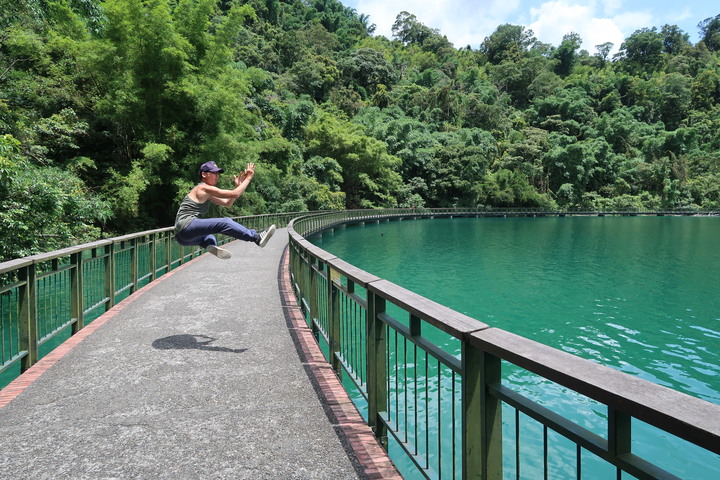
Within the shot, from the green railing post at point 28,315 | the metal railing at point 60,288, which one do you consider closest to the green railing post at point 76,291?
the metal railing at point 60,288

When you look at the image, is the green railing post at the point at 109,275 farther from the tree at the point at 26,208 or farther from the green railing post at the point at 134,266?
the tree at the point at 26,208

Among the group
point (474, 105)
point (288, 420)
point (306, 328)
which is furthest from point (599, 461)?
point (474, 105)

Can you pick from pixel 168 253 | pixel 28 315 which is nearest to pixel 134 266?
pixel 168 253

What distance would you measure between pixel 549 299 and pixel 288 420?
1289cm

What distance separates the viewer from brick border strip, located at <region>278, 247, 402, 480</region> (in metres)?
2.65

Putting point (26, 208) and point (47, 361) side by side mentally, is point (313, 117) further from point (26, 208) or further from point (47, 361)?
point (47, 361)

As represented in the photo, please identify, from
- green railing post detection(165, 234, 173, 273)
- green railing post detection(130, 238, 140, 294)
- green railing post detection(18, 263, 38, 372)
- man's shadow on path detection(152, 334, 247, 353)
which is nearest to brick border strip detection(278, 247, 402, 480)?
man's shadow on path detection(152, 334, 247, 353)

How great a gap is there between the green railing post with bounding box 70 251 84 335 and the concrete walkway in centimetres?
17

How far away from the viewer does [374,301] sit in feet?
9.98

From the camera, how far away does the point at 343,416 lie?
3.30m

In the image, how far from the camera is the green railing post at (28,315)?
4234mm

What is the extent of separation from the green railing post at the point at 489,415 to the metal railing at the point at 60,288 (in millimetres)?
3862

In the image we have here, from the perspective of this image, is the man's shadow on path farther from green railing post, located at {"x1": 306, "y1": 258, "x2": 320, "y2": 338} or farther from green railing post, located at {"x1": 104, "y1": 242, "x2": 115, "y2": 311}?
green railing post, located at {"x1": 104, "y1": 242, "x2": 115, "y2": 311}

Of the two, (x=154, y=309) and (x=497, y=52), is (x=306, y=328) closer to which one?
(x=154, y=309)
